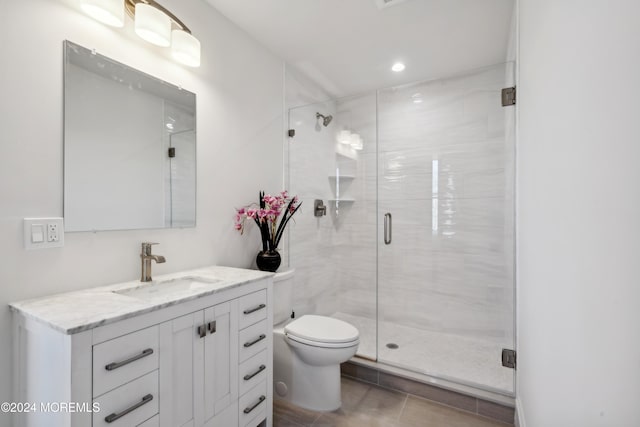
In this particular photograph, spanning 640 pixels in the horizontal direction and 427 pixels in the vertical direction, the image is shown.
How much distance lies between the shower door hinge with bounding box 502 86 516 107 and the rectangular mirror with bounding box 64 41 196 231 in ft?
6.57

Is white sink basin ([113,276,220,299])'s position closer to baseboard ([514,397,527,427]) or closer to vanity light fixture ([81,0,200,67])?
vanity light fixture ([81,0,200,67])

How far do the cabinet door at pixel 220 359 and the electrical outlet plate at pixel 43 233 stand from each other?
0.69 meters

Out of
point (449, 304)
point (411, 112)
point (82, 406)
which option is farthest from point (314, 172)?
point (82, 406)

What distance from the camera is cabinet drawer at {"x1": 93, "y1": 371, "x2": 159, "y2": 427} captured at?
3.22 ft

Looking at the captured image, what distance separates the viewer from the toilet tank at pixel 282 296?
205cm

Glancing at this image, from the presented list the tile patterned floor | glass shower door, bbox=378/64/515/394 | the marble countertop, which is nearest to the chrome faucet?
the marble countertop

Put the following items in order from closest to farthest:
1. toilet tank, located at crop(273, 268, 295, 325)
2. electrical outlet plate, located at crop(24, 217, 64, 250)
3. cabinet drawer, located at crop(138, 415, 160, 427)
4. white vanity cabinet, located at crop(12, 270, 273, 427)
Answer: white vanity cabinet, located at crop(12, 270, 273, 427) → cabinet drawer, located at crop(138, 415, 160, 427) → electrical outlet plate, located at crop(24, 217, 64, 250) → toilet tank, located at crop(273, 268, 295, 325)

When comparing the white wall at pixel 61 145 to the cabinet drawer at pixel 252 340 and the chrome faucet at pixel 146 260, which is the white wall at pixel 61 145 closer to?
the chrome faucet at pixel 146 260

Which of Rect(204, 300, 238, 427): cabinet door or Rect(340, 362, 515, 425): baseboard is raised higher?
Rect(204, 300, 238, 427): cabinet door

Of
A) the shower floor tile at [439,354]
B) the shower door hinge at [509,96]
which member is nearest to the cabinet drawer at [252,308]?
the shower floor tile at [439,354]

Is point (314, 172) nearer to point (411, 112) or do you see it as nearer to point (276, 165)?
point (276, 165)

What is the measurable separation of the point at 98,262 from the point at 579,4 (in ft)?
6.18

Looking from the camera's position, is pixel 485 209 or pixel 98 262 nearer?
pixel 98 262

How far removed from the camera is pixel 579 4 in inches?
25.4
